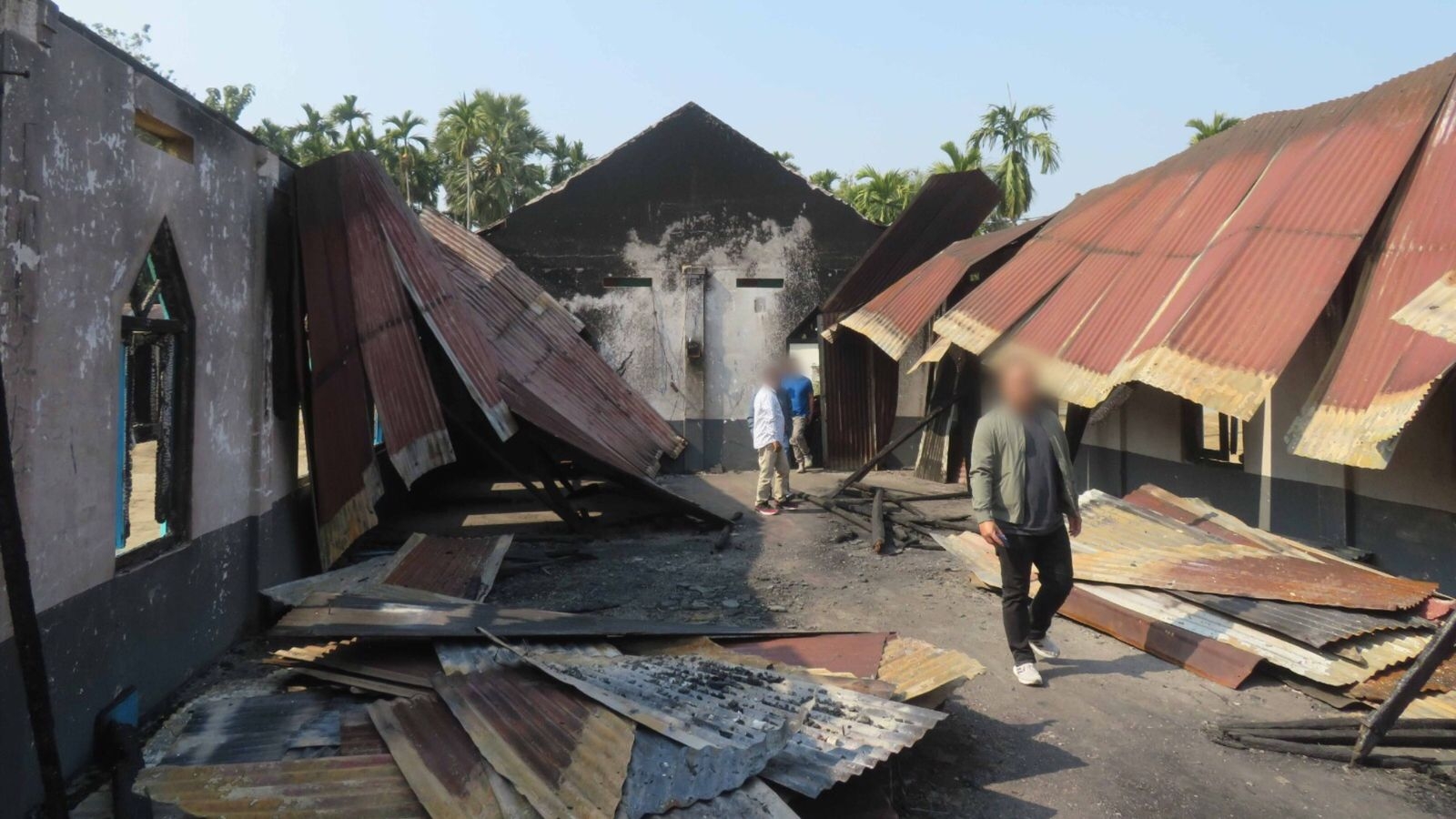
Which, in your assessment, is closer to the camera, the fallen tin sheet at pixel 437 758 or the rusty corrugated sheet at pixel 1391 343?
the fallen tin sheet at pixel 437 758

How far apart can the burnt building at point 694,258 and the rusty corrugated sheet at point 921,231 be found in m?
1.14

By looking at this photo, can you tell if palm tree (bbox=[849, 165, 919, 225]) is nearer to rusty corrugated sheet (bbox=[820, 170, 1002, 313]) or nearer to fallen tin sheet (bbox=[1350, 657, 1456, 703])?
rusty corrugated sheet (bbox=[820, 170, 1002, 313])

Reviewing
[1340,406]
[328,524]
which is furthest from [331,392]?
[1340,406]

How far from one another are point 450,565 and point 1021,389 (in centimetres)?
455

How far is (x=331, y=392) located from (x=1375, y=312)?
277 inches

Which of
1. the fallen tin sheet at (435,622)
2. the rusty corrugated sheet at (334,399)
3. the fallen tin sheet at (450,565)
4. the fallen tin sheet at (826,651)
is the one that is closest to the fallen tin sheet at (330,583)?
the fallen tin sheet at (450,565)

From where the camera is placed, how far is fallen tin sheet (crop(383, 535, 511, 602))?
6.51 m

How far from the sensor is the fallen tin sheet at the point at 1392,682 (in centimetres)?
469

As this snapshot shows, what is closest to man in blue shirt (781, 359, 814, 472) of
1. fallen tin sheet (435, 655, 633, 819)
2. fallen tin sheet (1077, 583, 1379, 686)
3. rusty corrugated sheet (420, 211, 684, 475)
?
rusty corrugated sheet (420, 211, 684, 475)

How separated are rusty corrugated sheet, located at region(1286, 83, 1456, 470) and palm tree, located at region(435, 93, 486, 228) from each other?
30947mm

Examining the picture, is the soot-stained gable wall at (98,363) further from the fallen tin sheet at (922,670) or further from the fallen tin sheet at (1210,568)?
the fallen tin sheet at (1210,568)

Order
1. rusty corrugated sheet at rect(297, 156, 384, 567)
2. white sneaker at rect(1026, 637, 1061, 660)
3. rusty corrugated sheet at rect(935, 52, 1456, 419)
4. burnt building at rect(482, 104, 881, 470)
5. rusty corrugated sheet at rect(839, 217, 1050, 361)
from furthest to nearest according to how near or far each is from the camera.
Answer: burnt building at rect(482, 104, 881, 470), rusty corrugated sheet at rect(839, 217, 1050, 361), rusty corrugated sheet at rect(297, 156, 384, 567), rusty corrugated sheet at rect(935, 52, 1456, 419), white sneaker at rect(1026, 637, 1061, 660)

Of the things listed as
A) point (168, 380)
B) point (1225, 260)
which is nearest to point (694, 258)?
point (1225, 260)

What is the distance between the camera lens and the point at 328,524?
667 centimetres
